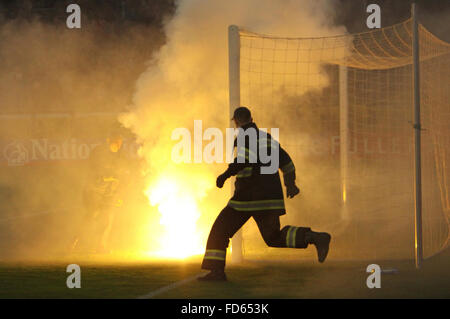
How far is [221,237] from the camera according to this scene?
757 centimetres

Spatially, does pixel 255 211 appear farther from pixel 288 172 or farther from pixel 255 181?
pixel 288 172

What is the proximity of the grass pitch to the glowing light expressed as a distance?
1.40 metres

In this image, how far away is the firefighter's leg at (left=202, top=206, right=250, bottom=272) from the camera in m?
7.49

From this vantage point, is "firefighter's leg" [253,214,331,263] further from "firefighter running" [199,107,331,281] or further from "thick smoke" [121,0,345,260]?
"thick smoke" [121,0,345,260]

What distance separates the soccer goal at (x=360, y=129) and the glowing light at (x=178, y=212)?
0.94 metres

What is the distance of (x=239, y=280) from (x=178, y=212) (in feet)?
10.5

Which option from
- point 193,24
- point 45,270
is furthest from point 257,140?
point 193,24

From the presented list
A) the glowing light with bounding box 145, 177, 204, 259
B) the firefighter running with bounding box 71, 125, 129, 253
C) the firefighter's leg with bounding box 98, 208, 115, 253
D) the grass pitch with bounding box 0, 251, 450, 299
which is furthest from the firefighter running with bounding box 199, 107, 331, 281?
the firefighter running with bounding box 71, 125, 129, 253

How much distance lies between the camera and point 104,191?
10844 millimetres

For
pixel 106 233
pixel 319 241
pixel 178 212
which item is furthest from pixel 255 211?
pixel 106 233

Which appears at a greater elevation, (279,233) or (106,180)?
(106,180)

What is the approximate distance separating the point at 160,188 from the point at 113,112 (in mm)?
17600

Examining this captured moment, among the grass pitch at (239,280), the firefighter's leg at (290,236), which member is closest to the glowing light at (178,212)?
the grass pitch at (239,280)
